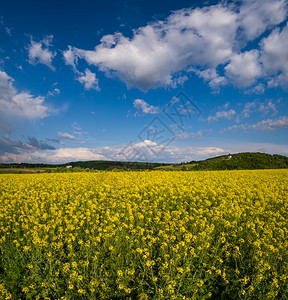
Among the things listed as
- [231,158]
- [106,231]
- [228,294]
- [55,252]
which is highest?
[231,158]

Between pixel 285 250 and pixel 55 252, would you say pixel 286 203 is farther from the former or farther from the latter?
pixel 55 252

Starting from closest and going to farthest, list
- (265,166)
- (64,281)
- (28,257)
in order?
(64,281), (28,257), (265,166)

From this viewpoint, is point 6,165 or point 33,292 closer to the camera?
point 33,292

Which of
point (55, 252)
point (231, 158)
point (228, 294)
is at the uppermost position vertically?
Result: point (231, 158)

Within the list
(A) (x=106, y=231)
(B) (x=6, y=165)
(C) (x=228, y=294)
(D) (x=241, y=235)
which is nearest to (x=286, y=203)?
(D) (x=241, y=235)

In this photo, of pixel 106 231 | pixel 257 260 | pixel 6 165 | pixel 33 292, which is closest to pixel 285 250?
pixel 257 260

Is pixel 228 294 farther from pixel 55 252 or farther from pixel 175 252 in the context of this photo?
pixel 55 252

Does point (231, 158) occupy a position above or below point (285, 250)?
above

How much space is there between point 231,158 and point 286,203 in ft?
170

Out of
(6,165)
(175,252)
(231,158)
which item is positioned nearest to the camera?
(175,252)

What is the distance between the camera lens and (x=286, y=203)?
30.5 ft

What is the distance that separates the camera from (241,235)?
612cm

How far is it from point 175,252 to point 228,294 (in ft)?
4.51

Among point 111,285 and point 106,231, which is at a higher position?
point 106,231
